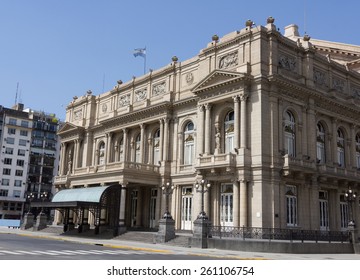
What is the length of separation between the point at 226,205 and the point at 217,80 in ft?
38.9

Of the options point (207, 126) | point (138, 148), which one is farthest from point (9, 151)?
point (207, 126)

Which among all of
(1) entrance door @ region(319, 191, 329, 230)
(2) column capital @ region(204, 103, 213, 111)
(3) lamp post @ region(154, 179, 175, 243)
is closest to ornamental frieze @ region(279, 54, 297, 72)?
(2) column capital @ region(204, 103, 213, 111)

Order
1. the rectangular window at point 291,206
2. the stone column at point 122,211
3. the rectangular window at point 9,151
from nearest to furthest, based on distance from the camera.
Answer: the rectangular window at point 291,206 < the stone column at point 122,211 < the rectangular window at point 9,151

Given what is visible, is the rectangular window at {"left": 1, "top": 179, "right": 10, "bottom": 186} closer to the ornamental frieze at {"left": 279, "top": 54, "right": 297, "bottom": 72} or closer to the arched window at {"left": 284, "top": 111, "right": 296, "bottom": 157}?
the arched window at {"left": 284, "top": 111, "right": 296, "bottom": 157}

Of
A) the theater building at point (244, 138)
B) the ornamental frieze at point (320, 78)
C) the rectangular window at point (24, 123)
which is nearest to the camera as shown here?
the theater building at point (244, 138)

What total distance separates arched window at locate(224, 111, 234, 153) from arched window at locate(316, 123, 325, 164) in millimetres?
9297

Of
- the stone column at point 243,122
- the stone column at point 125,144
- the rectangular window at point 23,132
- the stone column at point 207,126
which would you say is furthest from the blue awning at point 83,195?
the rectangular window at point 23,132

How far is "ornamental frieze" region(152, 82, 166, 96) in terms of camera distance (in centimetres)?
4995

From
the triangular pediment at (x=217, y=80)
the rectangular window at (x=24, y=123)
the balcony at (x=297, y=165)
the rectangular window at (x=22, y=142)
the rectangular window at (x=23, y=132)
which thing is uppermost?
the rectangular window at (x=24, y=123)

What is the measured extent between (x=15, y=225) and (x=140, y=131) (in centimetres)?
3413

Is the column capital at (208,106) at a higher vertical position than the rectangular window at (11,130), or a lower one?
lower

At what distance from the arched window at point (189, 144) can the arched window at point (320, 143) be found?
12798 millimetres

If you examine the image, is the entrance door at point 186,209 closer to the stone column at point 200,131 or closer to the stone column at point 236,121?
the stone column at point 200,131

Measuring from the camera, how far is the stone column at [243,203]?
36.0 metres
